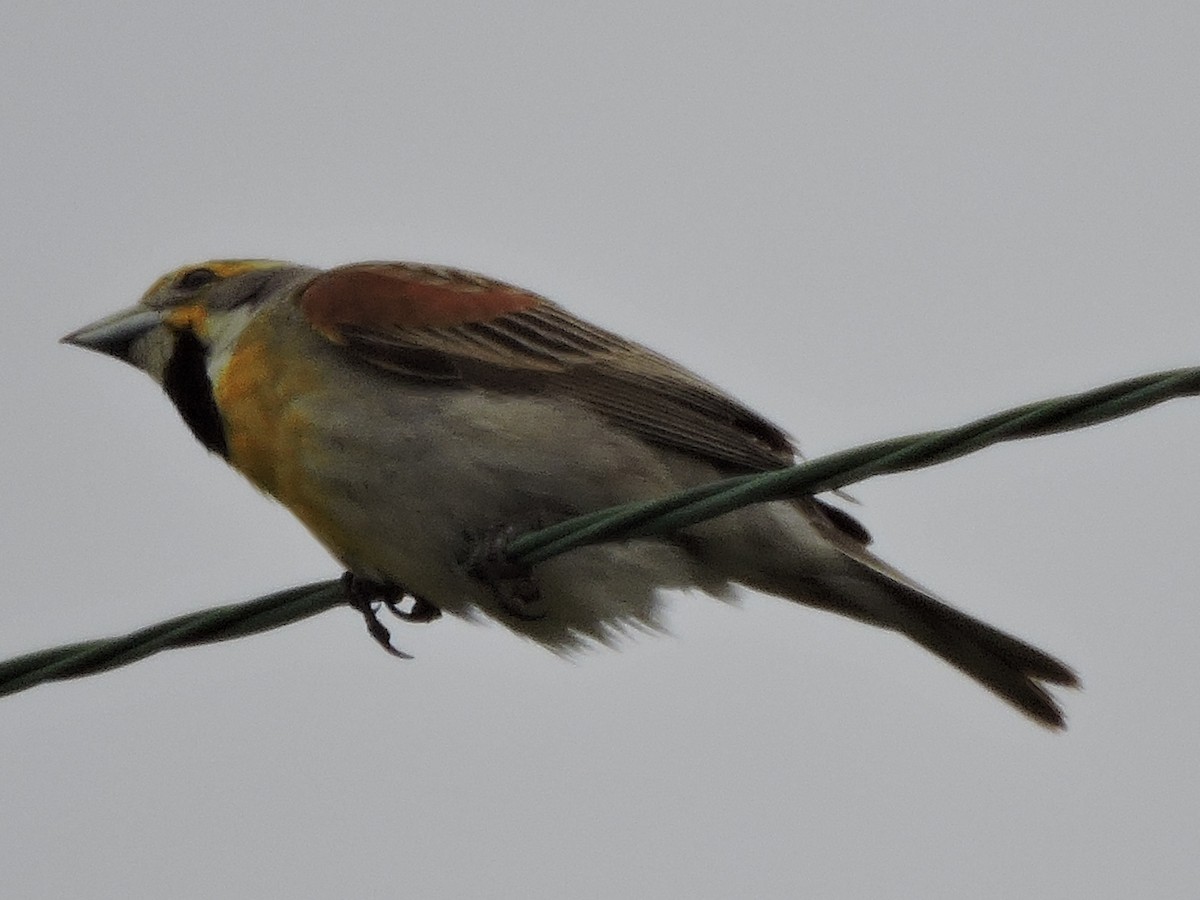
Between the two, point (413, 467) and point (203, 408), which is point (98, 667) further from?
point (203, 408)

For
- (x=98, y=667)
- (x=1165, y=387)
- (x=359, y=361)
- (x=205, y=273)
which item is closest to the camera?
(x=1165, y=387)

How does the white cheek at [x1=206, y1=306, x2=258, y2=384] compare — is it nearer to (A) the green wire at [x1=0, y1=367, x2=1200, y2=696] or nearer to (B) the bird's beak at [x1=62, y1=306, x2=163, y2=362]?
(B) the bird's beak at [x1=62, y1=306, x2=163, y2=362]

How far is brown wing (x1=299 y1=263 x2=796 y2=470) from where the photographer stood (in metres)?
6.89

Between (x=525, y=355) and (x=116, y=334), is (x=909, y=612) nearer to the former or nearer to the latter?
(x=525, y=355)

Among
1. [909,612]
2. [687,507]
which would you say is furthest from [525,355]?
[687,507]

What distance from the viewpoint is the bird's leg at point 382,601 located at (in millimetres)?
6875

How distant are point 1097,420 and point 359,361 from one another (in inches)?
131

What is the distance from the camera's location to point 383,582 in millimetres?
6859

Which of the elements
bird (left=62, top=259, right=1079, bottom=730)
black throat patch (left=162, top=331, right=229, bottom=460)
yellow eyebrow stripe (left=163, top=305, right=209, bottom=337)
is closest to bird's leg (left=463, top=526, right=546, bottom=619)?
bird (left=62, top=259, right=1079, bottom=730)

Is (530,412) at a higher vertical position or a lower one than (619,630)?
higher

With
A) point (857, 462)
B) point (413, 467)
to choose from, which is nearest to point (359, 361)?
point (413, 467)

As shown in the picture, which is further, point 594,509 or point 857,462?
point 594,509

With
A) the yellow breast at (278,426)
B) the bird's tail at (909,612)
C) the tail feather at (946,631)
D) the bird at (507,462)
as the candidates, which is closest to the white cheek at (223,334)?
the bird at (507,462)

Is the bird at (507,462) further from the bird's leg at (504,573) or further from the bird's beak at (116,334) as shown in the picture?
the bird's beak at (116,334)
